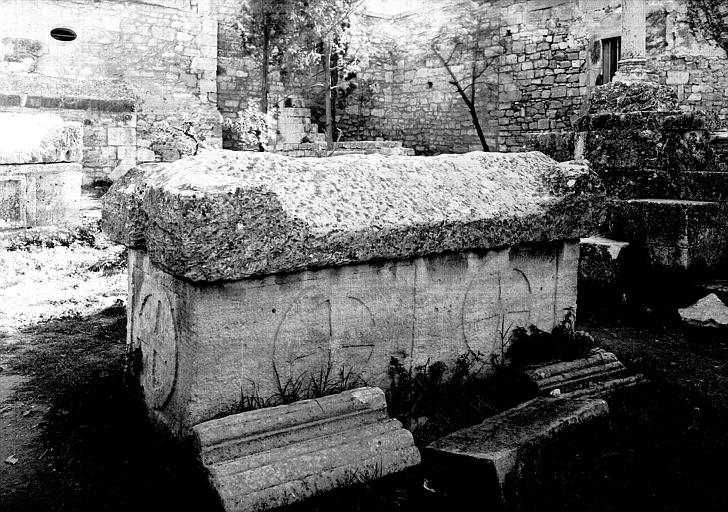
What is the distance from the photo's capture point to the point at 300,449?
254cm

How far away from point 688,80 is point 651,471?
467 inches

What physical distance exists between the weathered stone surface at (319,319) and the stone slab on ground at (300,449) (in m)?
0.24

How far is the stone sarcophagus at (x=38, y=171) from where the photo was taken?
7.12m

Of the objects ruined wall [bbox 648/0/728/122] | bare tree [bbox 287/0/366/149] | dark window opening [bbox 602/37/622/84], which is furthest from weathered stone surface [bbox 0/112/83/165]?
dark window opening [bbox 602/37/622/84]

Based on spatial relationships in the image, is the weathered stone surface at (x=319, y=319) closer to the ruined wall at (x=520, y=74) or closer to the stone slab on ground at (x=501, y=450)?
the stone slab on ground at (x=501, y=450)

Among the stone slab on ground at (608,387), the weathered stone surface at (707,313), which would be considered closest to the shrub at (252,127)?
the weathered stone surface at (707,313)

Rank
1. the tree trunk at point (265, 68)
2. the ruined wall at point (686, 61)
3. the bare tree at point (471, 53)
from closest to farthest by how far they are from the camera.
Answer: the ruined wall at point (686, 61) → the tree trunk at point (265, 68) → the bare tree at point (471, 53)

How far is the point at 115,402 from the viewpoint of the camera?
10.3ft

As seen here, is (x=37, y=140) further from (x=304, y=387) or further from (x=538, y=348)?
(x=538, y=348)

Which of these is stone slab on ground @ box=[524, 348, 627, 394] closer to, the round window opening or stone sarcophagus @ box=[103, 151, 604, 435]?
stone sarcophagus @ box=[103, 151, 604, 435]

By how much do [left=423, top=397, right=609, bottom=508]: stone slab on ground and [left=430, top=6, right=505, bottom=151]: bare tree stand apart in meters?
13.6

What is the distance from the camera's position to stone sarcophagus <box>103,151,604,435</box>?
2.67m

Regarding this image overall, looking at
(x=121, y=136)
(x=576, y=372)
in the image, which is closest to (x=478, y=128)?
(x=121, y=136)

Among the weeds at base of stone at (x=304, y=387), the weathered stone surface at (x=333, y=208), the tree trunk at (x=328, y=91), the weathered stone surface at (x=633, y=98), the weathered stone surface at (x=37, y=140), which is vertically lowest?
A: the weeds at base of stone at (x=304, y=387)
